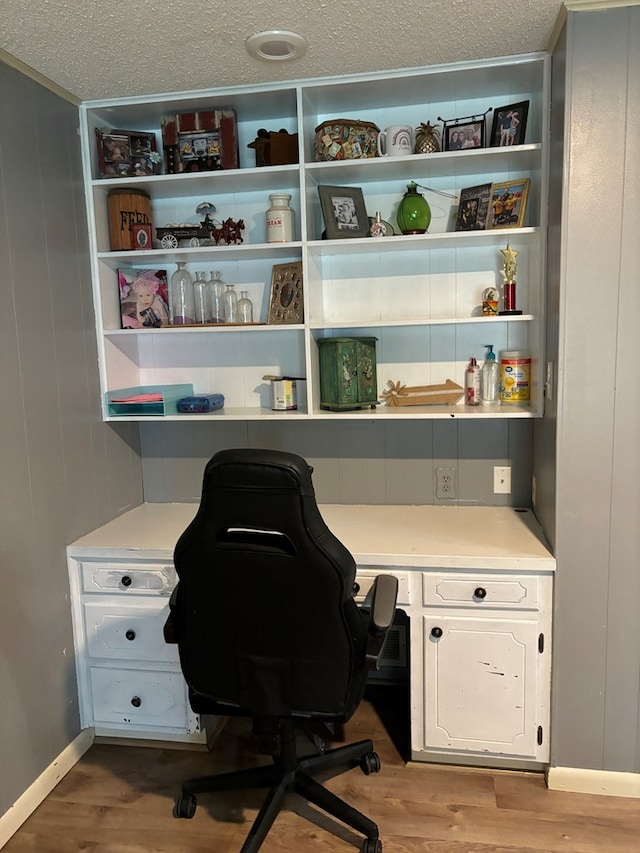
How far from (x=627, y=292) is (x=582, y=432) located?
0.44 m

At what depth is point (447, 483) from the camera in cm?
257

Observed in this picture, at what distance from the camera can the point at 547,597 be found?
2029mm

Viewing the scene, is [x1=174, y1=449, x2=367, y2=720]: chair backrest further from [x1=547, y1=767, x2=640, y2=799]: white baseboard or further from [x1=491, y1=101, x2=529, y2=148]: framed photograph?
[x1=491, y1=101, x2=529, y2=148]: framed photograph

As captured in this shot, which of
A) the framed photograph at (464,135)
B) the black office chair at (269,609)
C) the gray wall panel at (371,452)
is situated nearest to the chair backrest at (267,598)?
the black office chair at (269,609)

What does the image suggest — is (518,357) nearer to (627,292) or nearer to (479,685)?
(627,292)

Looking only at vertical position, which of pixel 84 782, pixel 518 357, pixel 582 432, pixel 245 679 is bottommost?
pixel 84 782

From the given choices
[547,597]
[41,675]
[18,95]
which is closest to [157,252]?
[18,95]

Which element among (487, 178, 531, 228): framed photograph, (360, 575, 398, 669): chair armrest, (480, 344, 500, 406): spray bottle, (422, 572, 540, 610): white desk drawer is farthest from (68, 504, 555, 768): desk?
(487, 178, 531, 228): framed photograph

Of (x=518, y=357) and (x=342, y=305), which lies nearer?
(x=518, y=357)

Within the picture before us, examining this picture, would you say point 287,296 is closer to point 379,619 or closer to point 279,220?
point 279,220

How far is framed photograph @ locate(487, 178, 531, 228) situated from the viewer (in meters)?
2.21

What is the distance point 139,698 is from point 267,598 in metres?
1.02

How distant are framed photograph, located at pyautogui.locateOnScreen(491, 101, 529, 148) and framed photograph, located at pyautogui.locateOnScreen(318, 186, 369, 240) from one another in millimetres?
533

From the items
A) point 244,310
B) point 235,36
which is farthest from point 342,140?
point 244,310
